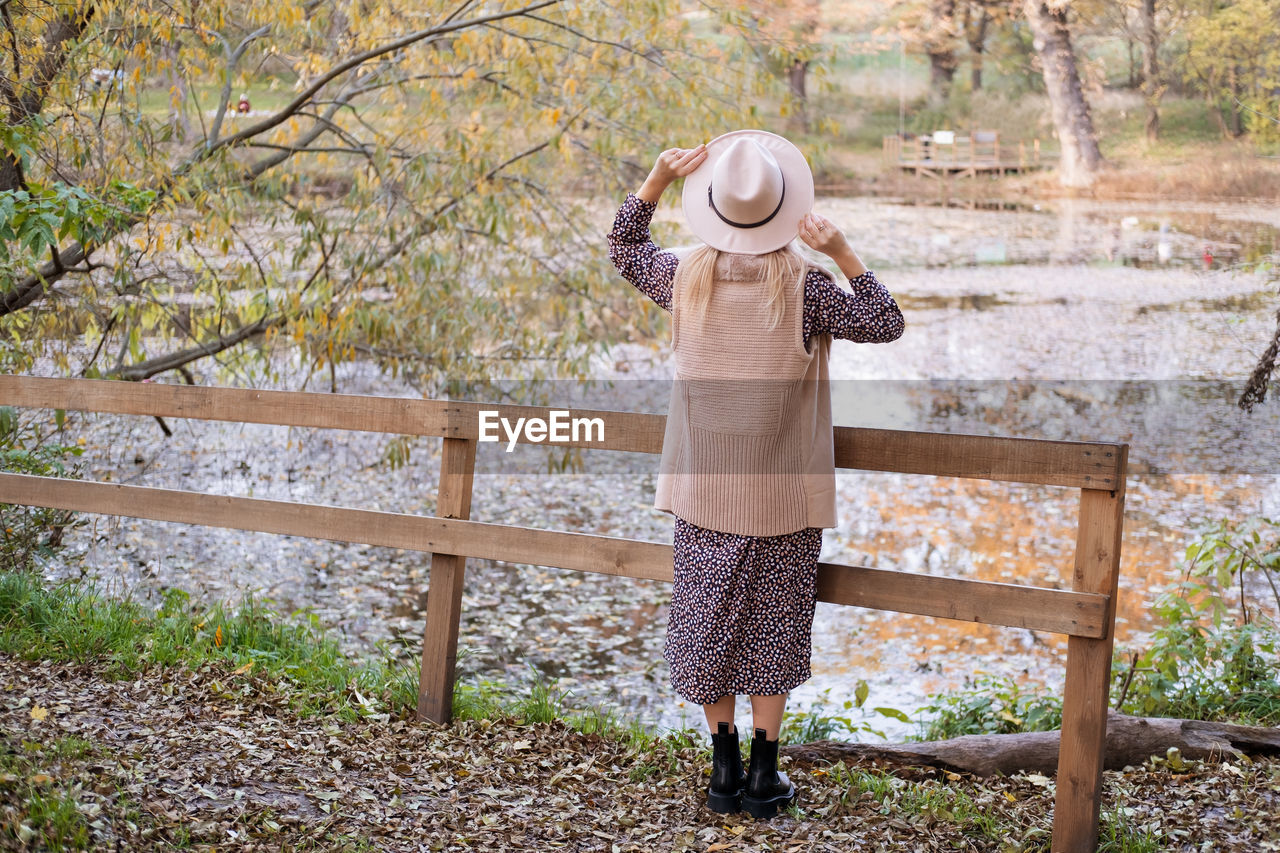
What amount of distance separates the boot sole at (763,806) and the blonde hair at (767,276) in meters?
1.31

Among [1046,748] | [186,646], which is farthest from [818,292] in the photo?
[186,646]

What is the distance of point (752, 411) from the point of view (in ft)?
9.47

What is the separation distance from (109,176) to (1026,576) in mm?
6418

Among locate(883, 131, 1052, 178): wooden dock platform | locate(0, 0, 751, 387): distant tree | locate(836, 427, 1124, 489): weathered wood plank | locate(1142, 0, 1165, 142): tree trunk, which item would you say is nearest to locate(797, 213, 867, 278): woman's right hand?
locate(836, 427, 1124, 489): weathered wood plank

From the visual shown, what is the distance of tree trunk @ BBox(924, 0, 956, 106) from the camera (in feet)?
53.2

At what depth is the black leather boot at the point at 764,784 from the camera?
3.05 metres

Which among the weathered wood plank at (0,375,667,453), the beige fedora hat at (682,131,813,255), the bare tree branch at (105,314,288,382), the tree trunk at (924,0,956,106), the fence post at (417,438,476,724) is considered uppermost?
the tree trunk at (924,0,956,106)

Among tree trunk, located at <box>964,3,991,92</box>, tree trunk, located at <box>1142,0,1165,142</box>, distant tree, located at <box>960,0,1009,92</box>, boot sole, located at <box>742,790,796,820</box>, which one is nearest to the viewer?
boot sole, located at <box>742,790,796,820</box>

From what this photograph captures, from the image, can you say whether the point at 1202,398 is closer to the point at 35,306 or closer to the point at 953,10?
the point at 953,10

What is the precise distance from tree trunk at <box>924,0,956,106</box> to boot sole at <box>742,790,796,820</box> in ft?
50.3

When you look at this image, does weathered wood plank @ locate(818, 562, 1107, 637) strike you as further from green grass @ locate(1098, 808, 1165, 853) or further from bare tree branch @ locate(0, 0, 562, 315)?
bare tree branch @ locate(0, 0, 562, 315)

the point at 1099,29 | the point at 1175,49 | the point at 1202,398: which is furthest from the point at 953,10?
the point at 1202,398

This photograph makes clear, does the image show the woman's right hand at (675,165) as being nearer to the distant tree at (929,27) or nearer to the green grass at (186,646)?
the green grass at (186,646)

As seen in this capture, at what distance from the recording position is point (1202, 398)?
12406 millimetres
